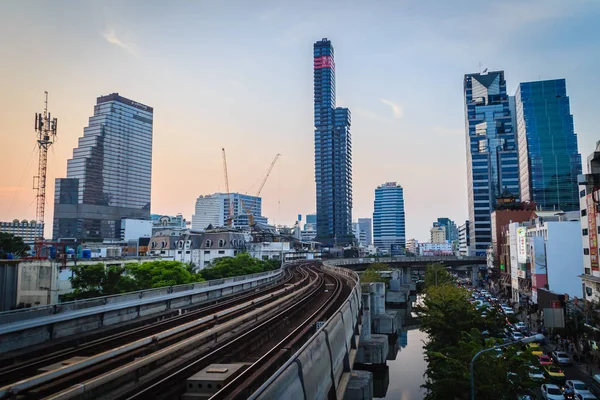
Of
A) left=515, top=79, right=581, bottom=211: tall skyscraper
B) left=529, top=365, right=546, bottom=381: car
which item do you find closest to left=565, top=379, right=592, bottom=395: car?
left=529, top=365, right=546, bottom=381: car

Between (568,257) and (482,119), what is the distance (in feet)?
455

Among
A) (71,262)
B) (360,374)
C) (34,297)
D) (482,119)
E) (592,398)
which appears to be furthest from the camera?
(482,119)

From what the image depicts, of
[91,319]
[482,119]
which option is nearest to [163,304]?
[91,319]

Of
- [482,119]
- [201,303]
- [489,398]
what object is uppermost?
[482,119]

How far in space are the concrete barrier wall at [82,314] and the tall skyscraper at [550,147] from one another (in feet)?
531

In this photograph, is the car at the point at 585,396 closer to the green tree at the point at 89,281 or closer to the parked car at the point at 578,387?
the parked car at the point at 578,387

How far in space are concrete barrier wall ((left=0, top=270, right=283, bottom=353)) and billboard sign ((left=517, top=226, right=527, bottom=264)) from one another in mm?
62567

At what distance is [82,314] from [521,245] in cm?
7730

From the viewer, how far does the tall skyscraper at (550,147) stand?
162875mm

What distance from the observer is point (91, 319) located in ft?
79.3

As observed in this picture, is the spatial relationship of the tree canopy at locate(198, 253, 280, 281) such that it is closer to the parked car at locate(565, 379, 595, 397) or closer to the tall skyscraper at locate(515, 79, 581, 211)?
the parked car at locate(565, 379, 595, 397)

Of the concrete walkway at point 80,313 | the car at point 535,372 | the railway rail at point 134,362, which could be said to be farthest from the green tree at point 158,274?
the car at point 535,372

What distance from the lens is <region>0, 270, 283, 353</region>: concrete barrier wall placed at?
19266 mm

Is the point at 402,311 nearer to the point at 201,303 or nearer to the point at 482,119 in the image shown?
the point at 201,303
